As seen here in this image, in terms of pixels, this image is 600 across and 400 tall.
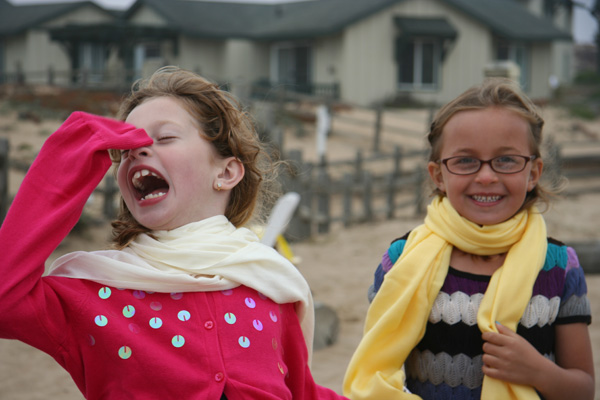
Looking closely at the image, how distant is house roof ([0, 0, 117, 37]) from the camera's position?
1164 inches

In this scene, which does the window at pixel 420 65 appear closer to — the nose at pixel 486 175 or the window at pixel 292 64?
the window at pixel 292 64

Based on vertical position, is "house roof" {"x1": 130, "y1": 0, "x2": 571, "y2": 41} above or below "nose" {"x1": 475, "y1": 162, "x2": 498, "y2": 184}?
above

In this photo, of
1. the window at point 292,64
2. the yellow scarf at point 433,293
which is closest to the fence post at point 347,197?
the yellow scarf at point 433,293

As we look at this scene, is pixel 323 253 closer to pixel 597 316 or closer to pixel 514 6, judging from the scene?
pixel 597 316

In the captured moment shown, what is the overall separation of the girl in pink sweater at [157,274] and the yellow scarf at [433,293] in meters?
0.25

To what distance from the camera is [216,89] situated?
1.96m

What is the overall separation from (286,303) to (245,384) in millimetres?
305

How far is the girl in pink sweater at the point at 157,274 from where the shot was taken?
1567 mm

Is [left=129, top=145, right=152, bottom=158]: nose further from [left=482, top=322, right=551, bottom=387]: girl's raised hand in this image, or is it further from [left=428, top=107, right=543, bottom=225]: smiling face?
[left=482, top=322, right=551, bottom=387]: girl's raised hand

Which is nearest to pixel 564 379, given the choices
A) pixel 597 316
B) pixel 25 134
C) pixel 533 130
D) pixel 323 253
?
pixel 533 130

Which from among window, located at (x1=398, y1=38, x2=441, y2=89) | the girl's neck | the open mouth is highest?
window, located at (x1=398, y1=38, x2=441, y2=89)

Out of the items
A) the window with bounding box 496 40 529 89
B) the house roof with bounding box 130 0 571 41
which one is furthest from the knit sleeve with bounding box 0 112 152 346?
the window with bounding box 496 40 529 89

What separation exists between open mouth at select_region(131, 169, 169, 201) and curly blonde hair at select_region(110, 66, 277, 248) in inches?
4.1

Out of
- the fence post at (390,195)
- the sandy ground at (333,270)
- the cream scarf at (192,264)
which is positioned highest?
the cream scarf at (192,264)
